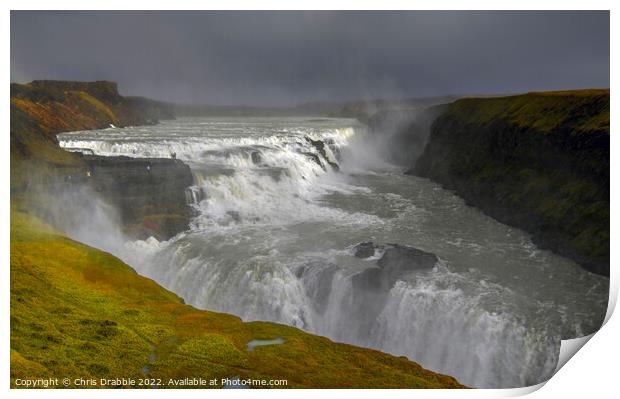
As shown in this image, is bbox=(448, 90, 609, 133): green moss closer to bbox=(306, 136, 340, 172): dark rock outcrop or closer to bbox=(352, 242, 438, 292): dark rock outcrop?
bbox=(352, 242, 438, 292): dark rock outcrop

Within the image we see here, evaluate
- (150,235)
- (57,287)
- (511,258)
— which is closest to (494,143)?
(511,258)

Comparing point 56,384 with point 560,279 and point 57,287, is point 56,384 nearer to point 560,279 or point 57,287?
point 57,287

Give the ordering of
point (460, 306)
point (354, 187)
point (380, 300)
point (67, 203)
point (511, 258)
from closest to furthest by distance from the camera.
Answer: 1. point (460, 306)
2. point (380, 300)
3. point (511, 258)
4. point (67, 203)
5. point (354, 187)

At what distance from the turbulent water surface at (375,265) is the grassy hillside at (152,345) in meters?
3.00

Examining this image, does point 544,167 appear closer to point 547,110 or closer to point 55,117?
point 547,110

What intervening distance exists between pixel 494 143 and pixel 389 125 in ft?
96.5

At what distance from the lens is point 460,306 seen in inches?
806

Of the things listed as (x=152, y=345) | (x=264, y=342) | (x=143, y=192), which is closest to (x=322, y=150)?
(x=143, y=192)

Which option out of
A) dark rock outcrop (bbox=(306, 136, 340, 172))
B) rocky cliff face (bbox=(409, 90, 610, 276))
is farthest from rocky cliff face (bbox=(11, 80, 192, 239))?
dark rock outcrop (bbox=(306, 136, 340, 172))

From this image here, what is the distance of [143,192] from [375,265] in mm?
15550

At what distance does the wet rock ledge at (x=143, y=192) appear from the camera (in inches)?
1192

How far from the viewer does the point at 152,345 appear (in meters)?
16.4

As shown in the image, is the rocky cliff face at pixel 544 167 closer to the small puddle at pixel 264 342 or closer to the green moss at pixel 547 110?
the green moss at pixel 547 110

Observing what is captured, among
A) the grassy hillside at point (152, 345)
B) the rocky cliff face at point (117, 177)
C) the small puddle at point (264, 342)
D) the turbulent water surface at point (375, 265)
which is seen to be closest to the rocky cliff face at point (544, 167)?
the turbulent water surface at point (375, 265)
